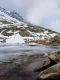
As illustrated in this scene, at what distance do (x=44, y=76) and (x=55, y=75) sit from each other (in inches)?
42.1

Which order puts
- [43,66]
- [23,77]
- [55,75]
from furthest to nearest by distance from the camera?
[43,66], [23,77], [55,75]

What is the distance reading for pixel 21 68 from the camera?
28.1 meters

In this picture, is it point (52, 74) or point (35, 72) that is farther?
point (35, 72)

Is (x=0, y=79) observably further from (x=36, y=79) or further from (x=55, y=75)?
(x=55, y=75)

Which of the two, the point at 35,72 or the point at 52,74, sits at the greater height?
the point at 52,74

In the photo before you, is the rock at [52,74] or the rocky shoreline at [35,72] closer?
the rock at [52,74]

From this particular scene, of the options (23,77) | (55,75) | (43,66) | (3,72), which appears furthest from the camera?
(43,66)

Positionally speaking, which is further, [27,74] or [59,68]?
[27,74]

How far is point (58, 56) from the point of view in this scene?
95.4 feet

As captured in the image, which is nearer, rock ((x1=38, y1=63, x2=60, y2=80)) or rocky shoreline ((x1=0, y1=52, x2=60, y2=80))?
rock ((x1=38, y1=63, x2=60, y2=80))

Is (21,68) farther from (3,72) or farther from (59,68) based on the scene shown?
(59,68)

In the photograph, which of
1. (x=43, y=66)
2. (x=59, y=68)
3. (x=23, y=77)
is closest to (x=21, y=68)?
(x=43, y=66)

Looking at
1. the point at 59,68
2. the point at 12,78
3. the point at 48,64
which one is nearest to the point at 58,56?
the point at 48,64

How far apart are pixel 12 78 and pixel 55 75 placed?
450 centimetres
